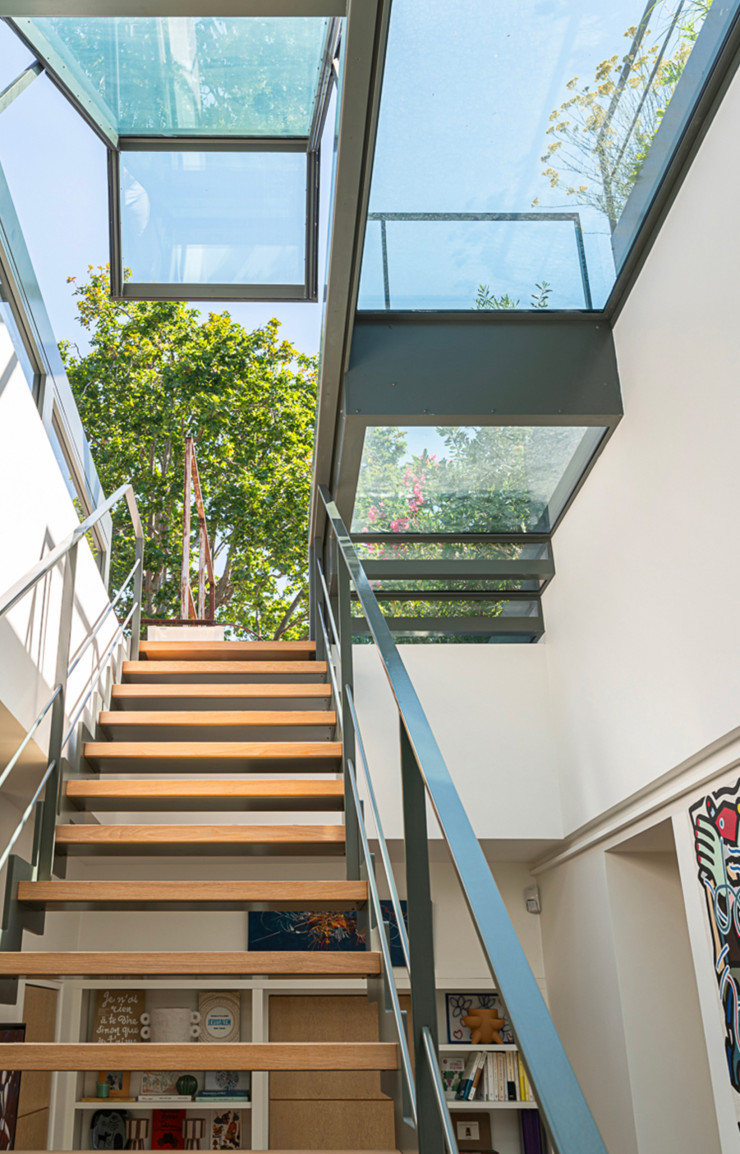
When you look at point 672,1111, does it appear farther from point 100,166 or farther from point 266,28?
point 100,166

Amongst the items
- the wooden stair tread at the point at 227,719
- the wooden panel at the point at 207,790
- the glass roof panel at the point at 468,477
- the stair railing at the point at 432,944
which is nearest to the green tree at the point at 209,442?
the glass roof panel at the point at 468,477

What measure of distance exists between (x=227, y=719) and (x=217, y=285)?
2.42 m

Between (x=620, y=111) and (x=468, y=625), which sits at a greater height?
(x=620, y=111)

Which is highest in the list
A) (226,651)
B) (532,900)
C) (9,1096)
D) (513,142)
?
(513,142)

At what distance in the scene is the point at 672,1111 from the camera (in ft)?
13.3

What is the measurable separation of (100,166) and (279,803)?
12.5 feet

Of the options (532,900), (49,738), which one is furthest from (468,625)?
(49,738)

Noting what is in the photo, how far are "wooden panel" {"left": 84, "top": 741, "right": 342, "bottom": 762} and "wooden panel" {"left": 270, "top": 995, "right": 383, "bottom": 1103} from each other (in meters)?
2.75

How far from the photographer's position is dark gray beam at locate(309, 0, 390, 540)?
250 cm

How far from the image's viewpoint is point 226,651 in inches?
189

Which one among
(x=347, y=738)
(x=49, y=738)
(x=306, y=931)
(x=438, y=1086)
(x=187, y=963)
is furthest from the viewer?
(x=306, y=931)

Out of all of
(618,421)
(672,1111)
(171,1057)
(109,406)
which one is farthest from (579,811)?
(109,406)

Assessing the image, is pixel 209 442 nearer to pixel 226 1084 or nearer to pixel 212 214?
pixel 212 214

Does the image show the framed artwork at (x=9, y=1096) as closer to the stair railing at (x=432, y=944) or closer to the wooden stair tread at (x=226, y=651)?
the wooden stair tread at (x=226, y=651)
